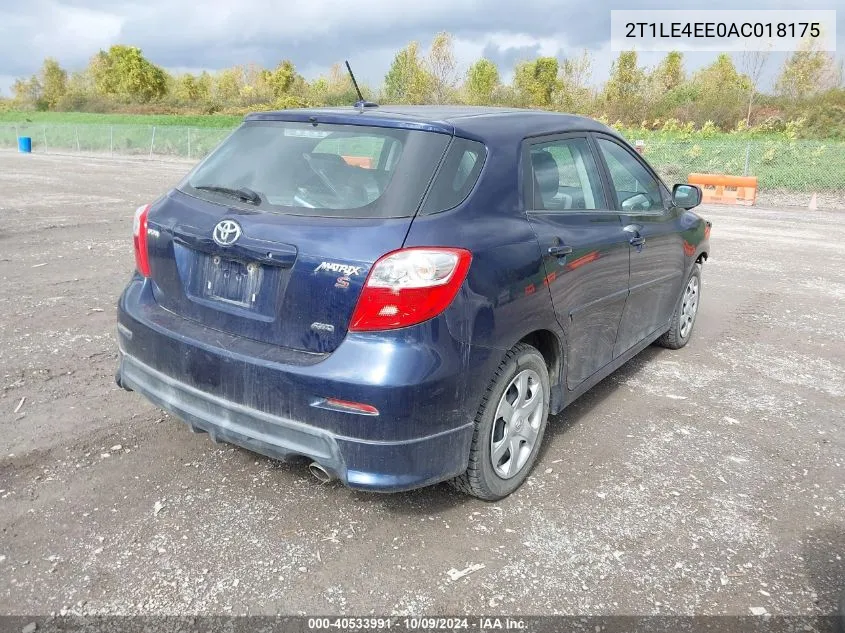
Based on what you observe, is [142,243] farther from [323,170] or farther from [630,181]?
[630,181]

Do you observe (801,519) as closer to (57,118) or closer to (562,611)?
(562,611)

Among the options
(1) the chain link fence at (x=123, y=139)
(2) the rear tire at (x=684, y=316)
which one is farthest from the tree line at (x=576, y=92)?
(2) the rear tire at (x=684, y=316)

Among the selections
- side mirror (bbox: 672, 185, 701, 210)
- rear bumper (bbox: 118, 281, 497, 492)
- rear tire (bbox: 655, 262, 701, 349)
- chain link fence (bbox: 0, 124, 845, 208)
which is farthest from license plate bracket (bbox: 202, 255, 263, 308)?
chain link fence (bbox: 0, 124, 845, 208)

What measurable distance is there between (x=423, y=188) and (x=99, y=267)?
6.16 meters

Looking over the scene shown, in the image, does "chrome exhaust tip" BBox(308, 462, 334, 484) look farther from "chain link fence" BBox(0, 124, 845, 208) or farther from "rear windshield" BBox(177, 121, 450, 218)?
"chain link fence" BBox(0, 124, 845, 208)

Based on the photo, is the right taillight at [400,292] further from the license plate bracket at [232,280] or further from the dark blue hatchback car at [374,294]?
the license plate bracket at [232,280]

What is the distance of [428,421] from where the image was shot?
2693 mm

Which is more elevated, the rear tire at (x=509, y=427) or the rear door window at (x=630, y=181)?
the rear door window at (x=630, y=181)

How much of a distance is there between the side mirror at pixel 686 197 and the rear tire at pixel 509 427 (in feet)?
7.70

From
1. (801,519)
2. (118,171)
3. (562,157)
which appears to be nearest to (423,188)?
(562,157)

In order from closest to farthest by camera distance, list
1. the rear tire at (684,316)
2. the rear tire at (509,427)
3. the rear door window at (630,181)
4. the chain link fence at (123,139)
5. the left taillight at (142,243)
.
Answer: the rear tire at (509,427) < the left taillight at (142,243) < the rear door window at (630,181) < the rear tire at (684,316) < the chain link fence at (123,139)

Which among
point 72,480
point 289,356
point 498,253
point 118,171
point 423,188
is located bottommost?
point 72,480

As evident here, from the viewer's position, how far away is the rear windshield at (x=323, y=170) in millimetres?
2815

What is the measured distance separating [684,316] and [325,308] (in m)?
3.90
